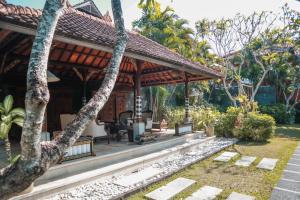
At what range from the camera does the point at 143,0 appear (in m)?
4.64

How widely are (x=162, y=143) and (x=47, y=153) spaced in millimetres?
6434

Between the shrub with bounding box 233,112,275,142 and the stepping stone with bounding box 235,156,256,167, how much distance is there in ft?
11.5

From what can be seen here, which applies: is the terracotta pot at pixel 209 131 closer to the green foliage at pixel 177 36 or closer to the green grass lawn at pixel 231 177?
the green grass lawn at pixel 231 177

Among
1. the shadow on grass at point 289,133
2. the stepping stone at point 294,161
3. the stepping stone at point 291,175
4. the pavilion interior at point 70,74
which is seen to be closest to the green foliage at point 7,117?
the pavilion interior at point 70,74

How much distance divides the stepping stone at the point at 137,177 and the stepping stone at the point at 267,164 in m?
3.11

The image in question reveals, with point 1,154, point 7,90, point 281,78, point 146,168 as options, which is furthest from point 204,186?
point 281,78

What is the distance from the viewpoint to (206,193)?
4648mm

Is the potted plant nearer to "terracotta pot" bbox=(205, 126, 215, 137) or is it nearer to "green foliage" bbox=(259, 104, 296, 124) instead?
"terracotta pot" bbox=(205, 126, 215, 137)

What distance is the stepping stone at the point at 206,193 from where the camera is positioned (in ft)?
14.6

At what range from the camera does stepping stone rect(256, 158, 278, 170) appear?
646 cm

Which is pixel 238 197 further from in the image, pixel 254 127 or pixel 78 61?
pixel 78 61

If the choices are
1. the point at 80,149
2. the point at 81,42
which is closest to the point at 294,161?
the point at 80,149

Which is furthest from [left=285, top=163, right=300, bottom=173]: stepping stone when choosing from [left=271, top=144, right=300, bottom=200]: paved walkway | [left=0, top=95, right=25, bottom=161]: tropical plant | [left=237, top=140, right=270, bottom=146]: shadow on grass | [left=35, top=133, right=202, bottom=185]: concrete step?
[left=0, top=95, right=25, bottom=161]: tropical plant

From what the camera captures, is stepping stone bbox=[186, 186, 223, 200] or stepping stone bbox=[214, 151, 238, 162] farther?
stepping stone bbox=[214, 151, 238, 162]
